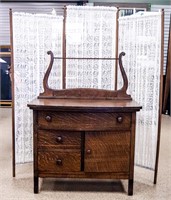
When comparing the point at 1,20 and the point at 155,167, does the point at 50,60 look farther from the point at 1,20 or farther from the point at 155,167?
the point at 1,20

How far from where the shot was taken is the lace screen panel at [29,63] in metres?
2.99

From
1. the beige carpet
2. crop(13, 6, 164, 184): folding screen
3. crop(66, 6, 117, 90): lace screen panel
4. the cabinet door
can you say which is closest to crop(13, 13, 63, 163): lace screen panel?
crop(13, 6, 164, 184): folding screen

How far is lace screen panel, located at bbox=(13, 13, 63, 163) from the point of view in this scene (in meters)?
2.99

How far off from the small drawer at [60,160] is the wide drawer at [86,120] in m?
0.22

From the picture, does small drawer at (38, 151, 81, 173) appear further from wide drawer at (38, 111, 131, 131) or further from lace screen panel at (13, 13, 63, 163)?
lace screen panel at (13, 13, 63, 163)

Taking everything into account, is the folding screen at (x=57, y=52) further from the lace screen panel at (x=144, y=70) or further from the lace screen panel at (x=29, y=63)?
the lace screen panel at (x=144, y=70)

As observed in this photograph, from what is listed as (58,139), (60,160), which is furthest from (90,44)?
(60,160)

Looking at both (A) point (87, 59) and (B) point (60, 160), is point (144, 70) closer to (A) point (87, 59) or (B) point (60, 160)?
(A) point (87, 59)

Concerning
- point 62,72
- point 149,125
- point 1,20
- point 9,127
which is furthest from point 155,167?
point 1,20

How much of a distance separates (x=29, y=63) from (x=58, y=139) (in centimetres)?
91

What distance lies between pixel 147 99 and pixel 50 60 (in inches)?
38.9

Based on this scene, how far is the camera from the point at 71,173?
2.55 m

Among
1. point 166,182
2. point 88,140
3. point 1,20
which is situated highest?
point 1,20

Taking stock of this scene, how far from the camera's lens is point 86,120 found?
97.5 inches
